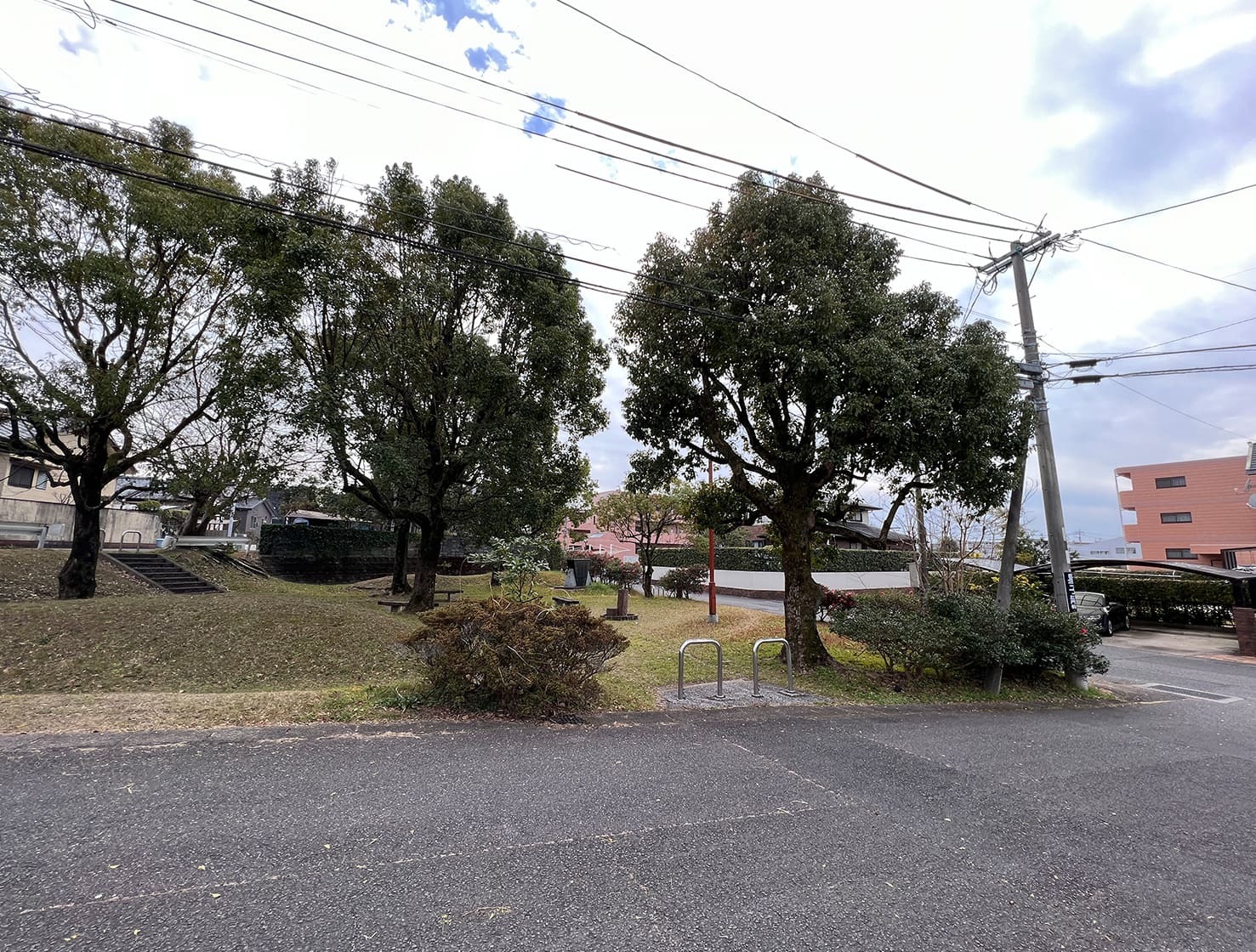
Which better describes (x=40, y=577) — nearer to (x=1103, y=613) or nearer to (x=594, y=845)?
(x=594, y=845)

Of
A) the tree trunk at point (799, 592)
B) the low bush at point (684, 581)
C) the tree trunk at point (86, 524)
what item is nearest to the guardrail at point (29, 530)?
the tree trunk at point (86, 524)

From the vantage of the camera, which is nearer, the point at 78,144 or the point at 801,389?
the point at 801,389

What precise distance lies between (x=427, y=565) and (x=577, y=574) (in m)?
11.6

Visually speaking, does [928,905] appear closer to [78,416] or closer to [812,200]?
[812,200]

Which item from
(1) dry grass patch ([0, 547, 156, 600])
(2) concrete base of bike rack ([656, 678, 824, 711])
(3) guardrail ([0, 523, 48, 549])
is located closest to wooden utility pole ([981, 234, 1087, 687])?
(2) concrete base of bike rack ([656, 678, 824, 711])

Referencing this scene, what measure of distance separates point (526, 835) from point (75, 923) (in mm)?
1831

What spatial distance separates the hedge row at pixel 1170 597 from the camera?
15961 mm

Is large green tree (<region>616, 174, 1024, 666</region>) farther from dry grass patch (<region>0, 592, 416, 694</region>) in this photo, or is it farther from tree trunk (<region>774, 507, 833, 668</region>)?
dry grass patch (<region>0, 592, 416, 694</region>)

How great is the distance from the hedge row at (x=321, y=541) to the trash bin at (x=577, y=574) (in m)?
7.80

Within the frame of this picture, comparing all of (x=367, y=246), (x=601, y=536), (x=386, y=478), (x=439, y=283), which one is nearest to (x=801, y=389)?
(x=439, y=283)

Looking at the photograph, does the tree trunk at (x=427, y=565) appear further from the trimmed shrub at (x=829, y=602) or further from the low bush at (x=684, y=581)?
the low bush at (x=684, y=581)

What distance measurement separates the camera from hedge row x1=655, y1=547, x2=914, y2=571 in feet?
81.1

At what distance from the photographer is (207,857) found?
2670 millimetres

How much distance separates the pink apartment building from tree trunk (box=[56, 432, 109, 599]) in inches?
1677
